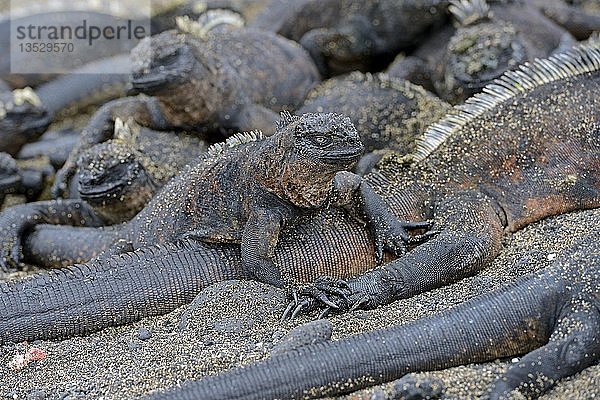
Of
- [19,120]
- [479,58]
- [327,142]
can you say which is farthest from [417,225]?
[19,120]

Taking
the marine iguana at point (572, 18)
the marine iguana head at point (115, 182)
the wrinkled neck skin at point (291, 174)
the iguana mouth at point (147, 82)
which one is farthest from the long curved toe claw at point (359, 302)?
the marine iguana at point (572, 18)

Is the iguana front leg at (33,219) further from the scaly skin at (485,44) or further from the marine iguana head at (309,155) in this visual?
the scaly skin at (485,44)

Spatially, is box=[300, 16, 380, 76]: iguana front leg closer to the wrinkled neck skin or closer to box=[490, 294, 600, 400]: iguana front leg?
the wrinkled neck skin

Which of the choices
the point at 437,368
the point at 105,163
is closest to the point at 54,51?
the point at 105,163

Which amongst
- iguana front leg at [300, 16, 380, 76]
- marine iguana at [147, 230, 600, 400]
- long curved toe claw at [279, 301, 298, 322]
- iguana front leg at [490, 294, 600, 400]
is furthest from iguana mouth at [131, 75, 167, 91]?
iguana front leg at [490, 294, 600, 400]

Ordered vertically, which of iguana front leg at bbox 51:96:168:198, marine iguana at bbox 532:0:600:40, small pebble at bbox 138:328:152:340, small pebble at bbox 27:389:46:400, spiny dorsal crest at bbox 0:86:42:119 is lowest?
spiny dorsal crest at bbox 0:86:42:119

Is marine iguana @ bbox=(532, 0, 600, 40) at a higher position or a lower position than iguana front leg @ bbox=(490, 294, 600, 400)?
lower
